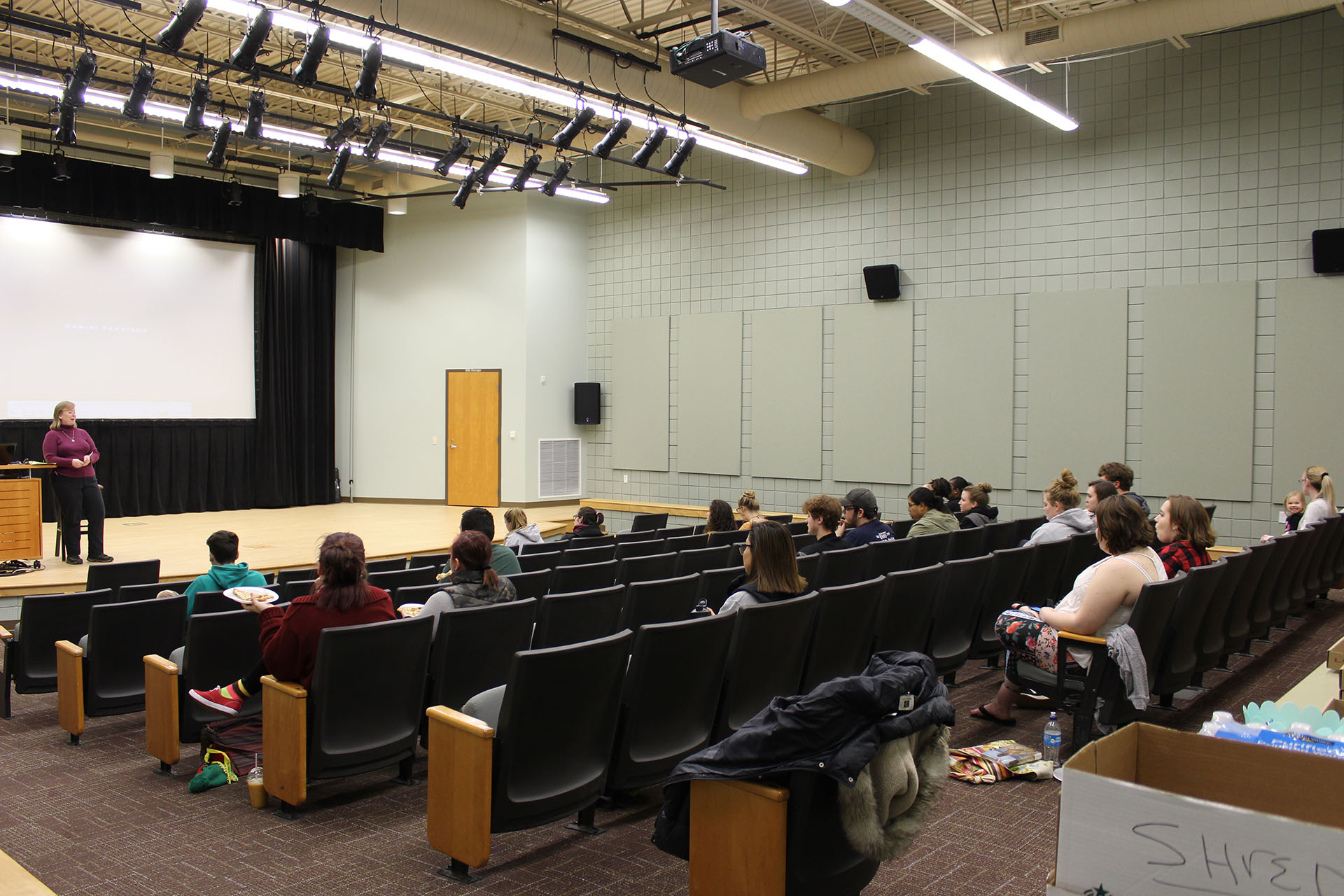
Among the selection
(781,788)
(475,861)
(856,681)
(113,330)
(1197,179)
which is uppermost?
(1197,179)

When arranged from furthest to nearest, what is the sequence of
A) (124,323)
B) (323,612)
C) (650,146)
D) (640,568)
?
(124,323), (650,146), (640,568), (323,612)

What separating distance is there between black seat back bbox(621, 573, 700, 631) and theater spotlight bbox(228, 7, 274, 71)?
15.2 ft

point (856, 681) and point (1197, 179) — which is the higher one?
point (1197, 179)

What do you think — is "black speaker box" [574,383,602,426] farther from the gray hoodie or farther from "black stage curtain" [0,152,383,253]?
the gray hoodie

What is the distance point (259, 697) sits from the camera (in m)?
4.25

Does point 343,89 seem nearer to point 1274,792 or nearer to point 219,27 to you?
point 219,27

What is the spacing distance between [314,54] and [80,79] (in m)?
2.14

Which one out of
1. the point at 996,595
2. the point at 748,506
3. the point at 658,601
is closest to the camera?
the point at 658,601

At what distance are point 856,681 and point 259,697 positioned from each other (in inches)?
121

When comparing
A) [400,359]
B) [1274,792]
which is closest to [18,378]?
[400,359]

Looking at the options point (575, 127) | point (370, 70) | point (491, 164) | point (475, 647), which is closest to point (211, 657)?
point (475, 647)

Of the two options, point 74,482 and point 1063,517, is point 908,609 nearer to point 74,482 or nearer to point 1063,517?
point 1063,517

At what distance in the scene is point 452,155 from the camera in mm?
9391

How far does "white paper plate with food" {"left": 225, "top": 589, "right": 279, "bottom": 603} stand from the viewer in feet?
12.8
